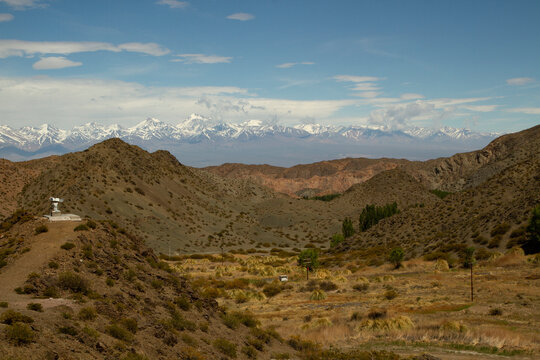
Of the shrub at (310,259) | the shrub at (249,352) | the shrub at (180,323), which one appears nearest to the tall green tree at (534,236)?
the shrub at (310,259)

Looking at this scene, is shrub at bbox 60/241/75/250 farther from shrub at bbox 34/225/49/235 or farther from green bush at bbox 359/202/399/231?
green bush at bbox 359/202/399/231

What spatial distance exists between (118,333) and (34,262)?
5.96 meters

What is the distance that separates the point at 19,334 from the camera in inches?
419

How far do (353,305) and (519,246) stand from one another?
87.7 feet

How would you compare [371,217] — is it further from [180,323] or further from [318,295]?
[180,323]

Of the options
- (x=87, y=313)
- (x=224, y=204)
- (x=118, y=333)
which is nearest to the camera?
(x=118, y=333)

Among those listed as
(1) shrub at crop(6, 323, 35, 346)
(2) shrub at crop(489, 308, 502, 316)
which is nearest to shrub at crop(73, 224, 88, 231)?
(1) shrub at crop(6, 323, 35, 346)

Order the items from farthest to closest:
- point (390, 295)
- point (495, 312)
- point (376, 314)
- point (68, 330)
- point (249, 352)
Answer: point (390, 295) < point (376, 314) < point (495, 312) < point (249, 352) < point (68, 330)

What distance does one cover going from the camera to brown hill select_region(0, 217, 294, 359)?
39.1ft

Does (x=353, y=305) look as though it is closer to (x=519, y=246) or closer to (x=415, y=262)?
(x=415, y=262)

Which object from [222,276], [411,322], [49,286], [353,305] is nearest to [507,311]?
[411,322]

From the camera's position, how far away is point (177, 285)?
68.4 feet

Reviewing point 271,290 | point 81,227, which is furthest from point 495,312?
point 81,227

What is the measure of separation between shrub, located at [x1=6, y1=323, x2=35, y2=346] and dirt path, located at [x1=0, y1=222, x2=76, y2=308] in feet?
10.2
